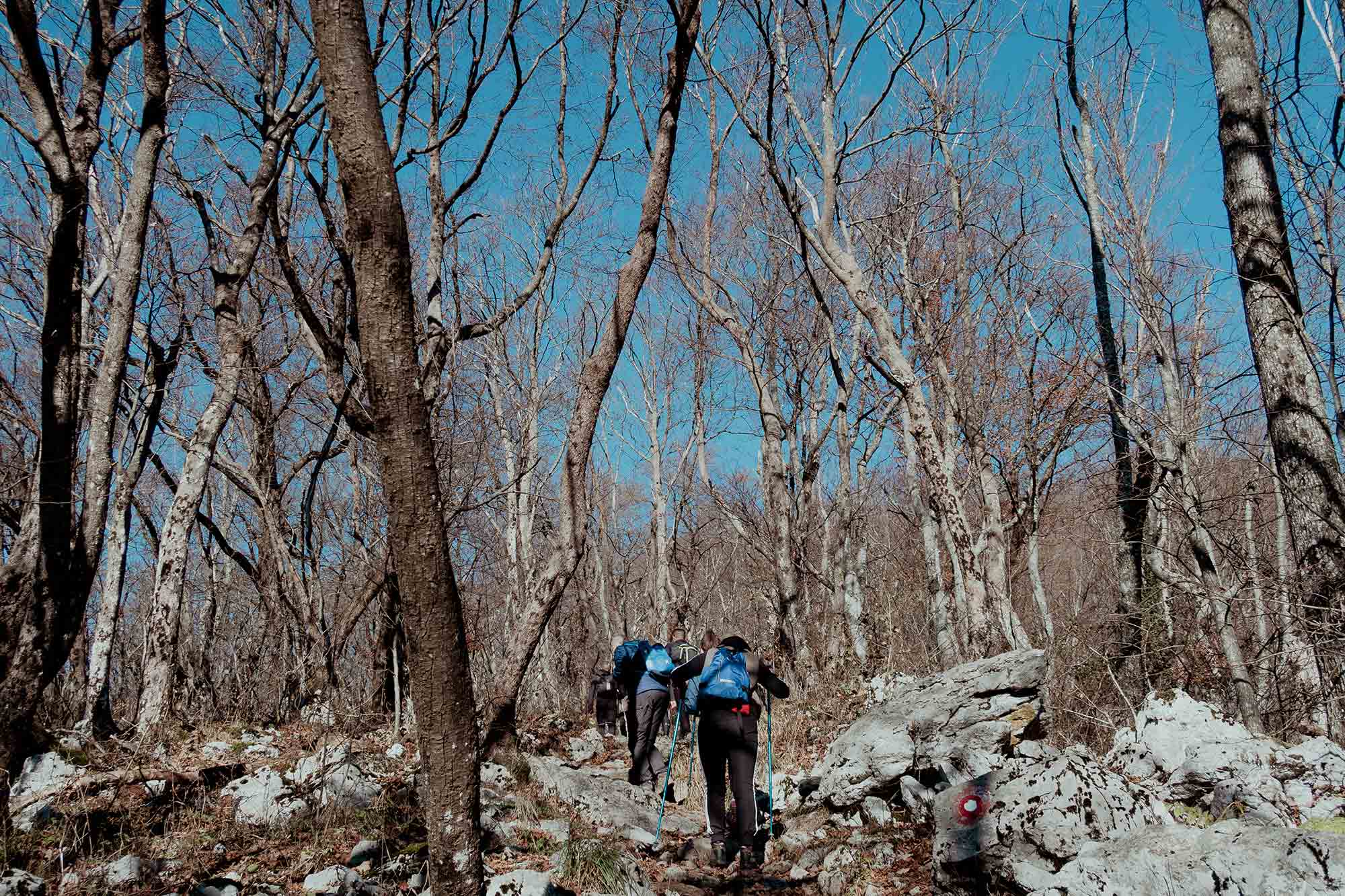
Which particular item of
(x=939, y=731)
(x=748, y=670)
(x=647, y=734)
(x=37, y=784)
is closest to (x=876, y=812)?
(x=939, y=731)

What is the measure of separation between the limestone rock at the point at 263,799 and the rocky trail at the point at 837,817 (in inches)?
0.6

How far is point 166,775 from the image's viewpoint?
5539 millimetres

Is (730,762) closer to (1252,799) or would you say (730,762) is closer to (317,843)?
(317,843)

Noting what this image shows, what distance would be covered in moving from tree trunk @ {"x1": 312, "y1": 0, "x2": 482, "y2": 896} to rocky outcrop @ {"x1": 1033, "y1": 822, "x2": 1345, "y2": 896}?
104 inches

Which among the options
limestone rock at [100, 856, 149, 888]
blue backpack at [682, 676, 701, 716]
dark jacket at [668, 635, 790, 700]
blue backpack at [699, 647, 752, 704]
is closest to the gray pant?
blue backpack at [682, 676, 701, 716]

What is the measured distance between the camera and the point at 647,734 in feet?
27.2

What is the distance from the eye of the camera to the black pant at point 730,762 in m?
5.77

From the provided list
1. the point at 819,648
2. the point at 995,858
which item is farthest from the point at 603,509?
the point at 995,858

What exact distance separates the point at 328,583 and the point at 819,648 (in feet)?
28.0

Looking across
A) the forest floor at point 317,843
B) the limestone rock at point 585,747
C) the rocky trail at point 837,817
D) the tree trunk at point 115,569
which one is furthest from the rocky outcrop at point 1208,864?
the tree trunk at point 115,569

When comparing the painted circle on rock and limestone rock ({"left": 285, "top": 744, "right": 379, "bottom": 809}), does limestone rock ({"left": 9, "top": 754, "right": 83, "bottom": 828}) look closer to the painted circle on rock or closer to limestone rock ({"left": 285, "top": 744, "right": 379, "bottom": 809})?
limestone rock ({"left": 285, "top": 744, "right": 379, "bottom": 809})

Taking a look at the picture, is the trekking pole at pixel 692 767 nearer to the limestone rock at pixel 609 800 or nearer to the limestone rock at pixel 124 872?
the limestone rock at pixel 609 800

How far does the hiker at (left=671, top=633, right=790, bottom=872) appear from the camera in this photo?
586 centimetres

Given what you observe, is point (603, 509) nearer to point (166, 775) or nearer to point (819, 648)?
point (819, 648)
